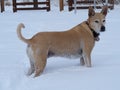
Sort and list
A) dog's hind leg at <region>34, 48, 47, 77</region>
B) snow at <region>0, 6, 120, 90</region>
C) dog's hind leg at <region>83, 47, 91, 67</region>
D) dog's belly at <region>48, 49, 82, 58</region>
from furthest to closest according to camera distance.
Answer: dog's hind leg at <region>83, 47, 91, 67</region>
dog's belly at <region>48, 49, 82, 58</region>
dog's hind leg at <region>34, 48, 47, 77</region>
snow at <region>0, 6, 120, 90</region>

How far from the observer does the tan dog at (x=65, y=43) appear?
486 cm

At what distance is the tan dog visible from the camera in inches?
191

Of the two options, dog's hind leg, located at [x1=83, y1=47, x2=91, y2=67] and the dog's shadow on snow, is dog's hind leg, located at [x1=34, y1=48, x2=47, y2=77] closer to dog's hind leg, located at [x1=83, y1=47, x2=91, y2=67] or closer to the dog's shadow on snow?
the dog's shadow on snow

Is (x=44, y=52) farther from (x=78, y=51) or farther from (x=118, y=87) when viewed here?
(x=118, y=87)

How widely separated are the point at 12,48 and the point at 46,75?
2.21 metres

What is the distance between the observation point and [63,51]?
5062mm

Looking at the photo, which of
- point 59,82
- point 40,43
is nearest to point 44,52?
point 40,43

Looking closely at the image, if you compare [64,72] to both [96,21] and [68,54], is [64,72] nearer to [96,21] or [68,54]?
[68,54]

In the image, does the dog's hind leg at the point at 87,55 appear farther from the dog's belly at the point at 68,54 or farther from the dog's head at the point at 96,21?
the dog's head at the point at 96,21

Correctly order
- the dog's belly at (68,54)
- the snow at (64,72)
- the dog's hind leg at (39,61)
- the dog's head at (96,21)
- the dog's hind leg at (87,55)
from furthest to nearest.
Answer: the dog's hind leg at (87,55)
the dog's head at (96,21)
the dog's belly at (68,54)
the dog's hind leg at (39,61)
the snow at (64,72)

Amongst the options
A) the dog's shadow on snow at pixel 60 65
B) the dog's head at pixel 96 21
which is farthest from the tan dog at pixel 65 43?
the dog's shadow on snow at pixel 60 65

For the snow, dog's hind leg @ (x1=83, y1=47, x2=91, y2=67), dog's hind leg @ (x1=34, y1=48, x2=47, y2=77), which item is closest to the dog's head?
dog's hind leg @ (x1=83, y1=47, x2=91, y2=67)

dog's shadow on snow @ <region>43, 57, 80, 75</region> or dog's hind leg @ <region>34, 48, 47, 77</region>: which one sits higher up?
dog's hind leg @ <region>34, 48, 47, 77</region>

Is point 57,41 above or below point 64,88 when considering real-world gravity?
above
